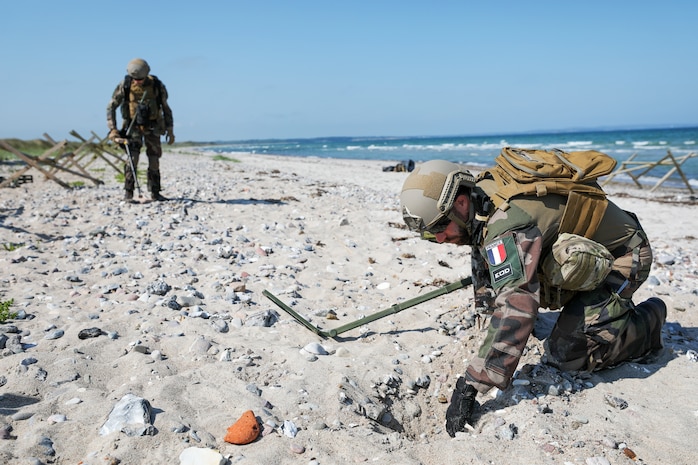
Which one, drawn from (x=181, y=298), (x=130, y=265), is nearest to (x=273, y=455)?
(x=181, y=298)

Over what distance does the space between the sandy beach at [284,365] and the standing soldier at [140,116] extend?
2.83 meters

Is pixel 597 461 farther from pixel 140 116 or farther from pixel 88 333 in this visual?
pixel 140 116

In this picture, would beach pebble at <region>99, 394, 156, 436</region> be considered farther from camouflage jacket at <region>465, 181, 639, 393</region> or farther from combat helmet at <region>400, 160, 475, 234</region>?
combat helmet at <region>400, 160, 475, 234</region>

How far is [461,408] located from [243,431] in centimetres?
142

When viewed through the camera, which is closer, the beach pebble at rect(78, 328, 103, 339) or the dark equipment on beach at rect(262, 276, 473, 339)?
the beach pebble at rect(78, 328, 103, 339)

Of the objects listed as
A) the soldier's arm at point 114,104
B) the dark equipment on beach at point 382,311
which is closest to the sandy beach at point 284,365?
the dark equipment on beach at point 382,311

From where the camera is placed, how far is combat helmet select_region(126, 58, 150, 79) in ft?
31.9

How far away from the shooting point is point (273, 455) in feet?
9.58

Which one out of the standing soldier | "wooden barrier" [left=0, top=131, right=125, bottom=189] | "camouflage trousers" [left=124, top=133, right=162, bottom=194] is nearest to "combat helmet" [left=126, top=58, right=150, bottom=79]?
the standing soldier

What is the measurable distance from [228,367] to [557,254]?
2499mm

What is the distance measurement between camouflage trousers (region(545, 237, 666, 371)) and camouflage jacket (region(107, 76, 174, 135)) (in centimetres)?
→ 874

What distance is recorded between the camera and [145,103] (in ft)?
32.7

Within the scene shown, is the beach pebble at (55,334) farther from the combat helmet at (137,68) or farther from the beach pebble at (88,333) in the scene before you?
the combat helmet at (137,68)

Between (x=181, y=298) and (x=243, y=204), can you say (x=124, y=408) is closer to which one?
(x=181, y=298)
